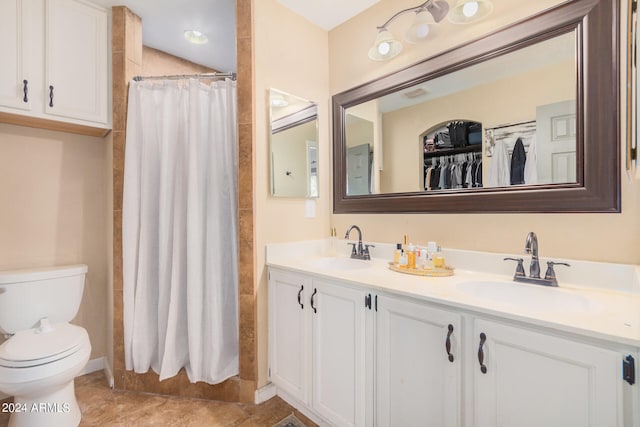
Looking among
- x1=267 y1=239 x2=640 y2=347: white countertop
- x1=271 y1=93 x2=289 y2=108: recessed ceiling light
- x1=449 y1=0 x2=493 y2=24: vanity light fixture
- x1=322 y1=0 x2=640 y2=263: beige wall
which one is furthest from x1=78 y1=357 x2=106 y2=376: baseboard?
x1=449 y1=0 x2=493 y2=24: vanity light fixture

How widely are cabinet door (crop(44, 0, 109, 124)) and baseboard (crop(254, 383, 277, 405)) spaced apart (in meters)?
2.01

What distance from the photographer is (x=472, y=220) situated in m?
1.52

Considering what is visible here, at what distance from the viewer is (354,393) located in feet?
4.34

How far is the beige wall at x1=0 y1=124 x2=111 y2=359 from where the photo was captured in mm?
1862

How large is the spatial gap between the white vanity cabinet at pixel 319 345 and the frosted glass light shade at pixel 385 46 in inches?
55.0

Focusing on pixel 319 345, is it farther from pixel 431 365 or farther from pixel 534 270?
pixel 534 270

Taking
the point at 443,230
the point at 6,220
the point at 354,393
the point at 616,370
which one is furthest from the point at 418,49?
the point at 6,220

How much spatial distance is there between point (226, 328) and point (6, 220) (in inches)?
Result: 61.6

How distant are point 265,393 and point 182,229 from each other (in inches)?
44.8

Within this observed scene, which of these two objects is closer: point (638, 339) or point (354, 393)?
point (638, 339)

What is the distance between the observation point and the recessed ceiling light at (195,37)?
2217 millimetres

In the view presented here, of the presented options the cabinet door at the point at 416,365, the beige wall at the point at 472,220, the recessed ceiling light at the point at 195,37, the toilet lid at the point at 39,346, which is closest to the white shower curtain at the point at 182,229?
the toilet lid at the point at 39,346

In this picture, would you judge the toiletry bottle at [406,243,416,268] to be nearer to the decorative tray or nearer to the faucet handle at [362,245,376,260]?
the decorative tray

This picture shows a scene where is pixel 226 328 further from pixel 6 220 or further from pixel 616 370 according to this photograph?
pixel 616 370
